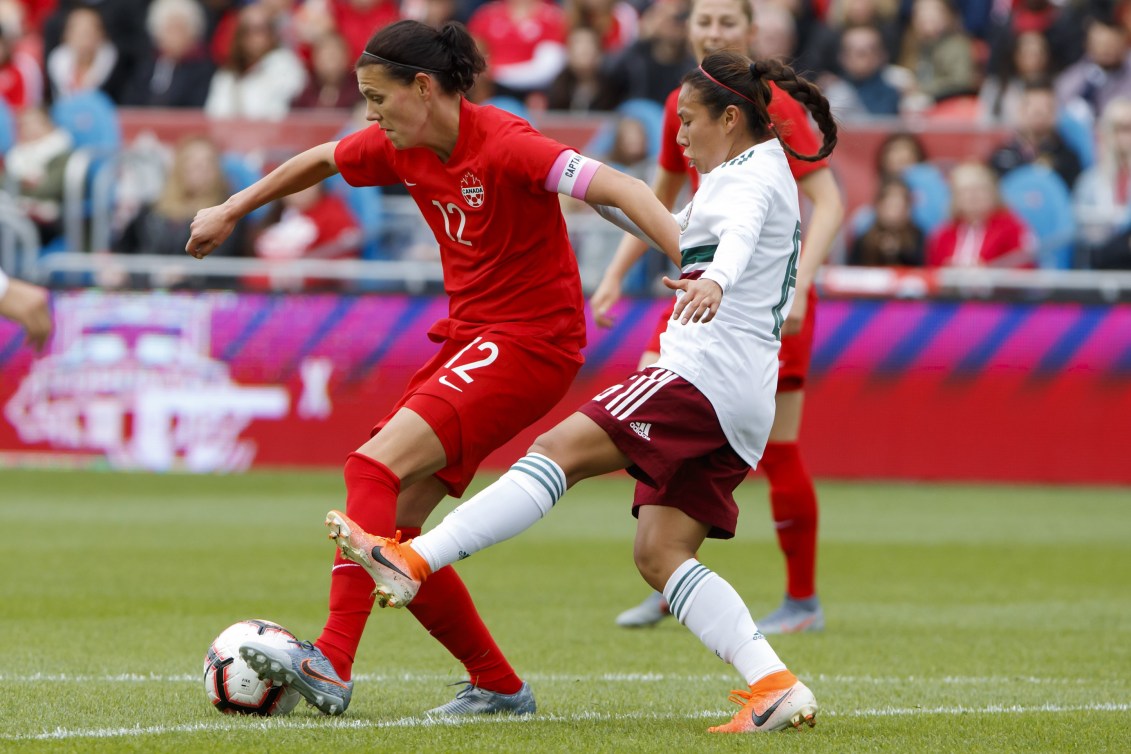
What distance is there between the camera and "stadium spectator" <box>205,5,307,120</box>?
18.0 m

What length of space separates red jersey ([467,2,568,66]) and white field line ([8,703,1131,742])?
13179 millimetres

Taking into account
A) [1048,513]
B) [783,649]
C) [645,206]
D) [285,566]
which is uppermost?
[645,206]

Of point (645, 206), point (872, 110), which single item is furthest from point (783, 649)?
point (872, 110)

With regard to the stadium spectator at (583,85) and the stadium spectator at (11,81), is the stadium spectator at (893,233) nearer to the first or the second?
the stadium spectator at (583,85)

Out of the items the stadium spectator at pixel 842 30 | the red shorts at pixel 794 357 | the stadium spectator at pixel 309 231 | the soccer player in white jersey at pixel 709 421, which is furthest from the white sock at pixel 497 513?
the stadium spectator at pixel 842 30

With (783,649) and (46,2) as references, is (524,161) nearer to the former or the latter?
(783,649)

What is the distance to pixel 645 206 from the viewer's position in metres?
5.02

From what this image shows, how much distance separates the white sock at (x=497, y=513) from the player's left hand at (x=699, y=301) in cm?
67

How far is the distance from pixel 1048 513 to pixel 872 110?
214 inches

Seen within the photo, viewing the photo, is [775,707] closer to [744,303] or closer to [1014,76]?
[744,303]

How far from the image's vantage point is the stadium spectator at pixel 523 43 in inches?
706

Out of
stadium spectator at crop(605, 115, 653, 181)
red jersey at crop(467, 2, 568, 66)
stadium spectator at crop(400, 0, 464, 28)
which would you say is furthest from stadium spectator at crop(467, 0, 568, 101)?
stadium spectator at crop(605, 115, 653, 181)

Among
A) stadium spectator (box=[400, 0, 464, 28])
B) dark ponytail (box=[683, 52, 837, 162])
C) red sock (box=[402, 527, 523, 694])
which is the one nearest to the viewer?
dark ponytail (box=[683, 52, 837, 162])

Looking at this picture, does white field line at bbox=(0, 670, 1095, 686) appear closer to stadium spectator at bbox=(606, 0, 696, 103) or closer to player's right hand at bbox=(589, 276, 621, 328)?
player's right hand at bbox=(589, 276, 621, 328)
